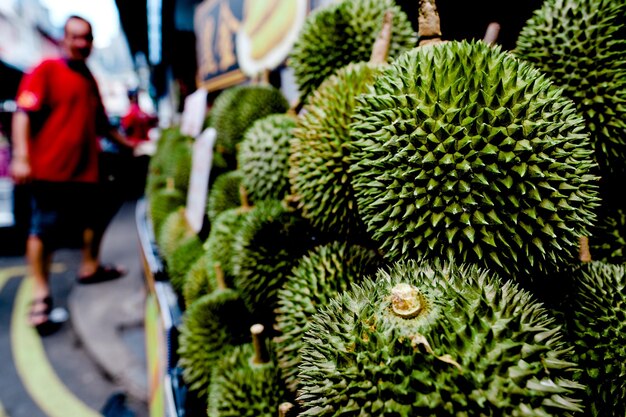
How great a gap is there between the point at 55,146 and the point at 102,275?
4.92 feet

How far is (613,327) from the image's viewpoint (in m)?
0.79

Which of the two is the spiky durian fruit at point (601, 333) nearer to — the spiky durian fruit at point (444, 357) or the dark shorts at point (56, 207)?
the spiky durian fruit at point (444, 357)

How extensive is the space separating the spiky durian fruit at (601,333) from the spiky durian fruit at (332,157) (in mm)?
575

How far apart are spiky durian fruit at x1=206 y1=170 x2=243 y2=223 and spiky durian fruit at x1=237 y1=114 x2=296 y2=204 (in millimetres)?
227

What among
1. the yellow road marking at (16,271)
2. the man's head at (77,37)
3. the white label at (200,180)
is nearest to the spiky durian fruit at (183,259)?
the white label at (200,180)

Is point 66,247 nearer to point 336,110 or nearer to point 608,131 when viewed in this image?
point 336,110

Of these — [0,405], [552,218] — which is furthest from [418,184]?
[0,405]

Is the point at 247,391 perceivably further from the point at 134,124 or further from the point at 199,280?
the point at 134,124

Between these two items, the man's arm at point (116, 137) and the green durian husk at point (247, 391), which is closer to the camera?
the green durian husk at point (247, 391)

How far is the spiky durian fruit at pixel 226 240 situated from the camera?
160 centimetres

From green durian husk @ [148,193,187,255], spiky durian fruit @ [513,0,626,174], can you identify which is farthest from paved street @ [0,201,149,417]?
spiky durian fruit @ [513,0,626,174]

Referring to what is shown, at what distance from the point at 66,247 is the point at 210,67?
3.19m

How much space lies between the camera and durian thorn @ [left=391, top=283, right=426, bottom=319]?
0.67 m

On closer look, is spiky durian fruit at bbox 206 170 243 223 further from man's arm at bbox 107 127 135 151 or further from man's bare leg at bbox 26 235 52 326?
man's arm at bbox 107 127 135 151
